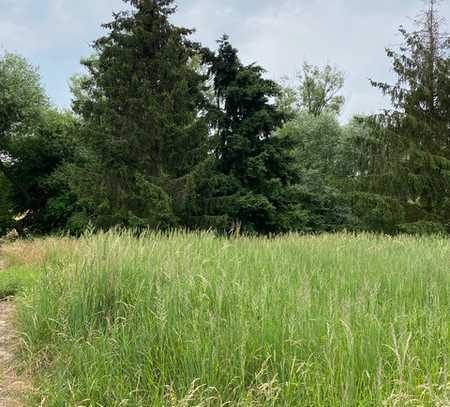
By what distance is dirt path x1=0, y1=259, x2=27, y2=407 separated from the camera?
2597 millimetres

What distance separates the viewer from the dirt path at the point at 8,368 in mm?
2597

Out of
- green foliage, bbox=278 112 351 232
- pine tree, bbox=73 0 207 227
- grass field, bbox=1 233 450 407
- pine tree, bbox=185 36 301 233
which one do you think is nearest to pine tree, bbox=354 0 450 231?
pine tree, bbox=185 36 301 233

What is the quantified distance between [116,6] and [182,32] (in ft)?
8.92

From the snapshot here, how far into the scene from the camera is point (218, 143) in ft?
52.5

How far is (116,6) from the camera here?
1563cm

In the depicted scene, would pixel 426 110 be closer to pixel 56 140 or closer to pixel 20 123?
pixel 56 140

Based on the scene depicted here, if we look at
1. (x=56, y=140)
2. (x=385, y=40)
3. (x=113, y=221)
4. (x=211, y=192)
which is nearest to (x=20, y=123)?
(x=56, y=140)

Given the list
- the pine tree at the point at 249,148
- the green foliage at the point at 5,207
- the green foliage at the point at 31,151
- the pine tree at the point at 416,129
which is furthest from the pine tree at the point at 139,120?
the pine tree at the point at 416,129

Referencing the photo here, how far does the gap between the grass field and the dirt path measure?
0.13 metres

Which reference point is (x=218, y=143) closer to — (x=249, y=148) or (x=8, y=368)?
(x=249, y=148)

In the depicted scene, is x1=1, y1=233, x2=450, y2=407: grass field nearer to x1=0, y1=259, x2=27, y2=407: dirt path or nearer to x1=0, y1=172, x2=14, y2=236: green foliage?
x1=0, y1=259, x2=27, y2=407: dirt path

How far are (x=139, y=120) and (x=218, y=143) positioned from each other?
10.5 feet

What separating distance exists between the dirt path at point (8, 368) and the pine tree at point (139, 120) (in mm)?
9465

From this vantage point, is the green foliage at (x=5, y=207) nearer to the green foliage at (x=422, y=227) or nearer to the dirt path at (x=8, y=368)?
the dirt path at (x=8, y=368)
